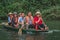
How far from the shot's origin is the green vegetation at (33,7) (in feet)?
111

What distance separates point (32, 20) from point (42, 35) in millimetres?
2130

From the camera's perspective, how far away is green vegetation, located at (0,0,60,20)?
33.7 m

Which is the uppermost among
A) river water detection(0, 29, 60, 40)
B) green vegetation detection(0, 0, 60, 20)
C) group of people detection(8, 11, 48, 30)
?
green vegetation detection(0, 0, 60, 20)

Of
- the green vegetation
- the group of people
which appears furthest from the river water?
the green vegetation

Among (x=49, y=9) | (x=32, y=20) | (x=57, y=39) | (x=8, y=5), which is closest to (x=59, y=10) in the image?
(x=49, y=9)

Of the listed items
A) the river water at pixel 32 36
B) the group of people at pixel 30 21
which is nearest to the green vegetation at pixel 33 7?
the group of people at pixel 30 21

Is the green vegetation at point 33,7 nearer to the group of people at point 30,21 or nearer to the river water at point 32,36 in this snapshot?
the group of people at point 30,21

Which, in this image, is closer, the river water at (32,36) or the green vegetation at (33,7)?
the river water at (32,36)

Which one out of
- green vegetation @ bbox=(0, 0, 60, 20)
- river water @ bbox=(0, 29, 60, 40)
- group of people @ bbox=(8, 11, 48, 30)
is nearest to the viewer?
river water @ bbox=(0, 29, 60, 40)

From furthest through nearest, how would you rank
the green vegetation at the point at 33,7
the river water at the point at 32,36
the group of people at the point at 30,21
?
the green vegetation at the point at 33,7 → the group of people at the point at 30,21 → the river water at the point at 32,36

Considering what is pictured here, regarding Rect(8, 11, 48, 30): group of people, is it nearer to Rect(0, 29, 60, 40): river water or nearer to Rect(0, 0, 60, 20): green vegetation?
Rect(0, 29, 60, 40): river water

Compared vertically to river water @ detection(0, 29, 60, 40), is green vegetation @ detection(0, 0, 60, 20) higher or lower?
higher

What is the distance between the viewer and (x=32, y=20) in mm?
20266

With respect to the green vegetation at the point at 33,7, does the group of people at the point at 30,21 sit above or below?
below
